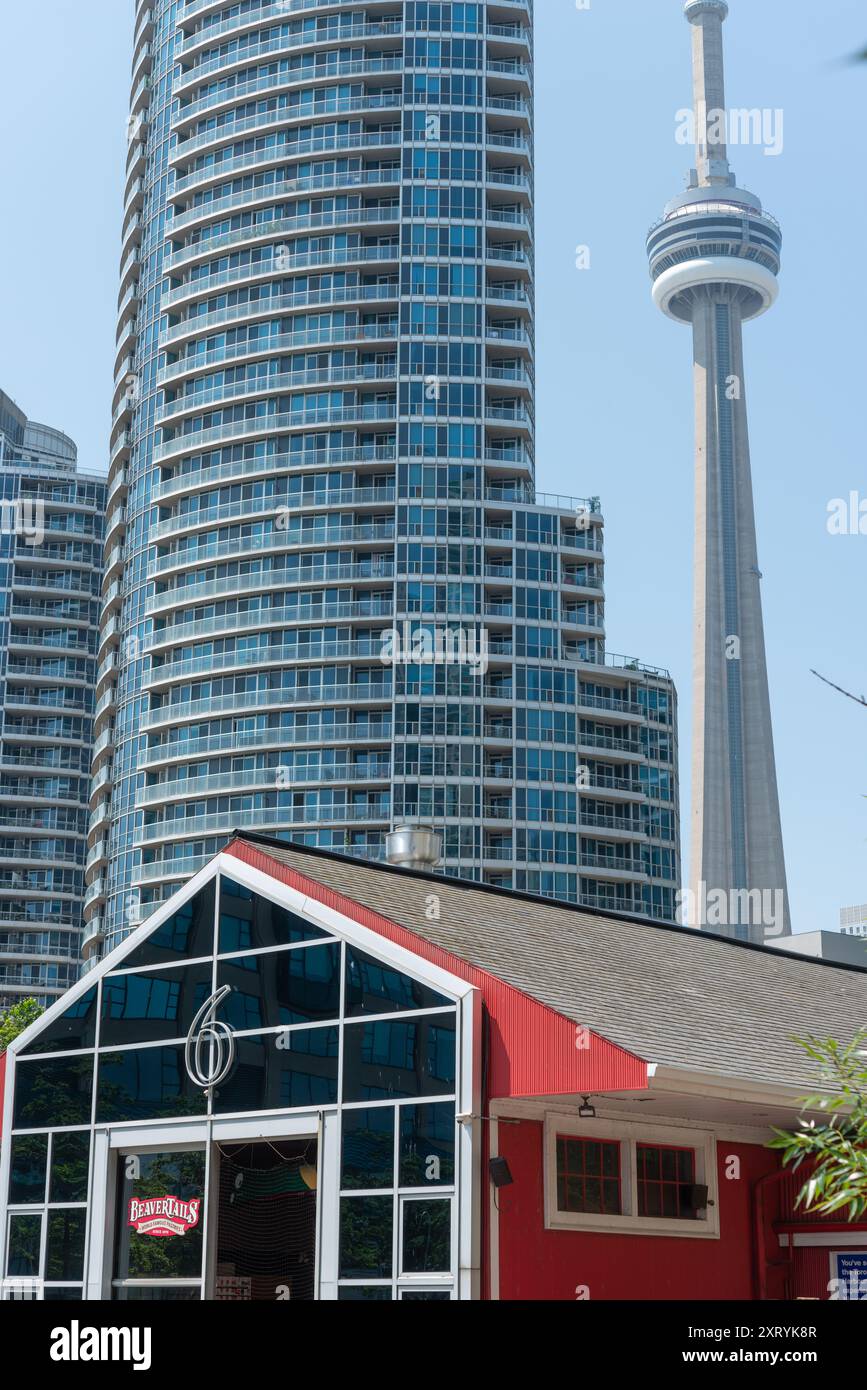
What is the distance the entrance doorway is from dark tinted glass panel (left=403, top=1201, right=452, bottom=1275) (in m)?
3.10

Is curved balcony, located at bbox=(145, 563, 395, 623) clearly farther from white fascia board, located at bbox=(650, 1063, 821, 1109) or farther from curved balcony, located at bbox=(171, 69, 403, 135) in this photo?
white fascia board, located at bbox=(650, 1063, 821, 1109)

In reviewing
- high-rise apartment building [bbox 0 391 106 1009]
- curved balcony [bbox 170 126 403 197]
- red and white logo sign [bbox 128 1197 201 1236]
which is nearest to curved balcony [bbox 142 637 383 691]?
high-rise apartment building [bbox 0 391 106 1009]

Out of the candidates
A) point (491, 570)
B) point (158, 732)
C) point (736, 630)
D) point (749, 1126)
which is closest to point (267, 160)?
point (491, 570)

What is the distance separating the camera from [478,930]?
25188mm

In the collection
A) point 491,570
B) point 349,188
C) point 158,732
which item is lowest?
point 158,732

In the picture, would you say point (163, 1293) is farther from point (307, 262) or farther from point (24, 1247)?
point (307, 262)

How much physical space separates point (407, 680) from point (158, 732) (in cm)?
1784

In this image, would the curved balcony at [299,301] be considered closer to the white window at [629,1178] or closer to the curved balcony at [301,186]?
the curved balcony at [301,186]

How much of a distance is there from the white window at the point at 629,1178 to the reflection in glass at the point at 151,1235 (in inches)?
228

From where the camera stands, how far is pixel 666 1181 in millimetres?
22844

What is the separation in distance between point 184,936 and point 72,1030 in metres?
2.80

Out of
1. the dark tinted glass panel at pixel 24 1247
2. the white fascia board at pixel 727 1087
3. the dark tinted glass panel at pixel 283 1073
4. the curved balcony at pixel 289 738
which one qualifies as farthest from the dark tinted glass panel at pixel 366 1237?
the curved balcony at pixel 289 738
